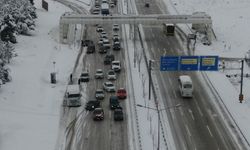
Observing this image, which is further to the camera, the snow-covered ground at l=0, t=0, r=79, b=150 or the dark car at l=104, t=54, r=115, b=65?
the dark car at l=104, t=54, r=115, b=65

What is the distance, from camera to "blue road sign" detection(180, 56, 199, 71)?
93000mm

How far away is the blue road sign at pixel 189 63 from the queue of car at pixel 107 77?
10831 millimetres

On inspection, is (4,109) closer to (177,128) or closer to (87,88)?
(87,88)

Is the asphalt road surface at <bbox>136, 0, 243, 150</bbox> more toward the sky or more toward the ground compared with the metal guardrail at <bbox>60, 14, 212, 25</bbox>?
more toward the ground

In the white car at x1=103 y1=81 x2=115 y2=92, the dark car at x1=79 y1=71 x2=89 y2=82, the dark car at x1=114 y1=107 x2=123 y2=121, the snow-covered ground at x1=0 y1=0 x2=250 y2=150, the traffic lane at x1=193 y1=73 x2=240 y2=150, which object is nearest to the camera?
the traffic lane at x1=193 y1=73 x2=240 y2=150

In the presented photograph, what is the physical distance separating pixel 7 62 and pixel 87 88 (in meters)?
16.7

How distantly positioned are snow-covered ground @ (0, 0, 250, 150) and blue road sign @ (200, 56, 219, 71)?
5967 mm

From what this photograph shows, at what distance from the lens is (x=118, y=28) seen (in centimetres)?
14375

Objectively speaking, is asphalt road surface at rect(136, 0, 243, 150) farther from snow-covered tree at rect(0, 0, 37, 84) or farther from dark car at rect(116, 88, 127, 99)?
snow-covered tree at rect(0, 0, 37, 84)

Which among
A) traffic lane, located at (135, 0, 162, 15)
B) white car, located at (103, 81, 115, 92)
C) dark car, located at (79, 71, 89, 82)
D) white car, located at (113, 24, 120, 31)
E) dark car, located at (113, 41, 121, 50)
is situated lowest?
white car, located at (103, 81, 115, 92)

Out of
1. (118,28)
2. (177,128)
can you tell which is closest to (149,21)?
(118,28)

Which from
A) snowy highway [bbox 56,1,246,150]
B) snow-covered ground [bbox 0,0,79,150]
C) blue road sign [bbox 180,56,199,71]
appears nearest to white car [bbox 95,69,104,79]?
snowy highway [bbox 56,1,246,150]

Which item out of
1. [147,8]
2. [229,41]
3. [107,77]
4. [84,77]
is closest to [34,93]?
[84,77]

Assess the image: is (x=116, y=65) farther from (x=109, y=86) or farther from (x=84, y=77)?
(x=109, y=86)
